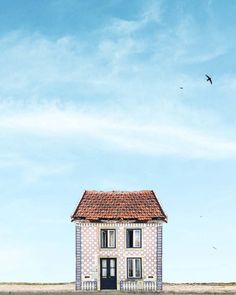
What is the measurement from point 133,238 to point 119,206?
10.00 ft

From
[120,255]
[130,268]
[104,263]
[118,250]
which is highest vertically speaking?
[118,250]

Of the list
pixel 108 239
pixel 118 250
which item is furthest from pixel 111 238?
pixel 118 250

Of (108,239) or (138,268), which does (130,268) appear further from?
(108,239)

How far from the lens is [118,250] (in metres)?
50.7

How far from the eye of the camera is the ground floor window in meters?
50.2

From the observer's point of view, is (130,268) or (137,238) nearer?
(130,268)

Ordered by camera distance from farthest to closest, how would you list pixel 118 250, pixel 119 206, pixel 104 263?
pixel 119 206 < pixel 118 250 < pixel 104 263

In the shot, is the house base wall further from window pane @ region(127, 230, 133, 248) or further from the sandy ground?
the sandy ground

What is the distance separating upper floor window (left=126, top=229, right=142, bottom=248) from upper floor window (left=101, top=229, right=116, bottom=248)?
114 centimetres

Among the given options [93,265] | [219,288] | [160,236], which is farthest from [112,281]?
[219,288]

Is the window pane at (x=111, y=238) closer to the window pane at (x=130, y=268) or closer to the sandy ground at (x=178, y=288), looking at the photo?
the window pane at (x=130, y=268)

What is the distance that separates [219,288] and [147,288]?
7.67 meters

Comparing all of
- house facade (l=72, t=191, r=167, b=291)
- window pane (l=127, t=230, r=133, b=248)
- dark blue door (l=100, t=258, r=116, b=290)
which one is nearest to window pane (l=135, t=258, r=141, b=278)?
house facade (l=72, t=191, r=167, b=291)

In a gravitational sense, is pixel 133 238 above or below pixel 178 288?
above
